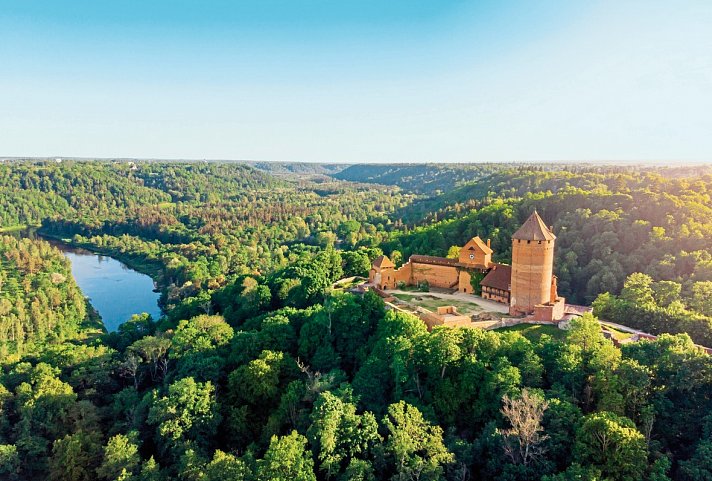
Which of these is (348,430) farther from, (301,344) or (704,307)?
(704,307)

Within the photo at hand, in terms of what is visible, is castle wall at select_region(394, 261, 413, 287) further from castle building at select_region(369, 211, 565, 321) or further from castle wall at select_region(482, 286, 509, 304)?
castle wall at select_region(482, 286, 509, 304)

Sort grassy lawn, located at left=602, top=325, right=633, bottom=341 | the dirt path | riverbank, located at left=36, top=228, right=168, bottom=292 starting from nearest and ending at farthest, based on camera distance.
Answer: grassy lawn, located at left=602, top=325, right=633, bottom=341
the dirt path
riverbank, located at left=36, top=228, right=168, bottom=292

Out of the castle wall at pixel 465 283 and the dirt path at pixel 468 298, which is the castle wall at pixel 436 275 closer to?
the castle wall at pixel 465 283

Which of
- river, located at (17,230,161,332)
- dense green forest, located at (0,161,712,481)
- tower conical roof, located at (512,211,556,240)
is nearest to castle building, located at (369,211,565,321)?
tower conical roof, located at (512,211,556,240)

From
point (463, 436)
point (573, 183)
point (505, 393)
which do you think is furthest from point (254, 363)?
point (573, 183)

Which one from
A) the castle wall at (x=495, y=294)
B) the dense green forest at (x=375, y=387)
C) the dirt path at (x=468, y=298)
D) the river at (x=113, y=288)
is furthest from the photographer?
the river at (x=113, y=288)

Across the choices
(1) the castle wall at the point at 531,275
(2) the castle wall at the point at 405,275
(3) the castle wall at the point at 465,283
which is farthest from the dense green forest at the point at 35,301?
(1) the castle wall at the point at 531,275

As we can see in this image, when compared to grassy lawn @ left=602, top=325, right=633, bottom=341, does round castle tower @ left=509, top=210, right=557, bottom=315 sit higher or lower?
higher
